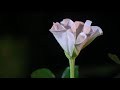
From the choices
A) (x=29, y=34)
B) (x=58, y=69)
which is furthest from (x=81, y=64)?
(x=29, y=34)

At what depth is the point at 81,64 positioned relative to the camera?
72cm

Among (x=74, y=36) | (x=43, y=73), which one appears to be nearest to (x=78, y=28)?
(x=74, y=36)

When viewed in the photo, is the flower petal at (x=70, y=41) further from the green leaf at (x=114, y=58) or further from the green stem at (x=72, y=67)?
the green leaf at (x=114, y=58)

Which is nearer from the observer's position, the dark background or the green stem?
the green stem

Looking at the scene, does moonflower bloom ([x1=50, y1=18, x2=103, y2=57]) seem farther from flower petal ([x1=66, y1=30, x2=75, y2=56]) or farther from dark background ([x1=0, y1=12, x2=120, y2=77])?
dark background ([x1=0, y1=12, x2=120, y2=77])

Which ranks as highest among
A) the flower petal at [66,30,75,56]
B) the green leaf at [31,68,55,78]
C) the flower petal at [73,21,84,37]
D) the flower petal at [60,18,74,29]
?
the flower petal at [60,18,74,29]

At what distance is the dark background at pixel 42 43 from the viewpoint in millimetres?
720

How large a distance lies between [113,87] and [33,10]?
0.31 meters

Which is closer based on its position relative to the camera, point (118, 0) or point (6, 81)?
point (6, 81)

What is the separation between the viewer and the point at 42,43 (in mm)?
744

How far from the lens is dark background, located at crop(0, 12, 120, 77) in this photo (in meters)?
0.72

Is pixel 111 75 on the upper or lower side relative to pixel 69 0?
lower

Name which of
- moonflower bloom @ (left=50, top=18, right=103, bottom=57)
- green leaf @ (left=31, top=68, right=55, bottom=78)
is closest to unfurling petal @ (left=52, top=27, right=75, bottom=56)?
moonflower bloom @ (left=50, top=18, right=103, bottom=57)

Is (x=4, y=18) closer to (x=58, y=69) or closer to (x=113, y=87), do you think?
(x=58, y=69)
